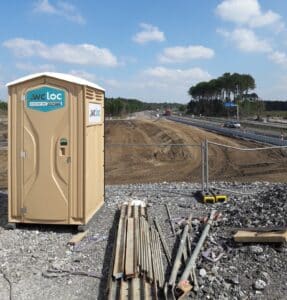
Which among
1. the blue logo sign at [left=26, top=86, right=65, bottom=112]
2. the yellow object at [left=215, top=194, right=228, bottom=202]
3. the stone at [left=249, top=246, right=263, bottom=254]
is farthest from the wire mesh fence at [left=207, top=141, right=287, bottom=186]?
the stone at [left=249, top=246, right=263, bottom=254]

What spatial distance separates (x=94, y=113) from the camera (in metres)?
9.33

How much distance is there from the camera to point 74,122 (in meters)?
8.51

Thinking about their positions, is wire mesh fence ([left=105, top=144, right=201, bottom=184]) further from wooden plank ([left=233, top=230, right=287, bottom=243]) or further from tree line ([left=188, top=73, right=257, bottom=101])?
tree line ([left=188, top=73, right=257, bottom=101])

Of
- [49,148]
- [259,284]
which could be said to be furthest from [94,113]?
[259,284]

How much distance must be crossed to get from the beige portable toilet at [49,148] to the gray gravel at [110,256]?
506 millimetres

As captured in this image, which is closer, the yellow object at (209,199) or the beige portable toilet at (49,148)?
the beige portable toilet at (49,148)

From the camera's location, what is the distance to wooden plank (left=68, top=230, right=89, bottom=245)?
7.98 meters

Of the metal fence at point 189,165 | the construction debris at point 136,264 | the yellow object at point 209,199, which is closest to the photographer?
the construction debris at point 136,264

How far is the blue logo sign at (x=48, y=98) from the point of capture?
333 inches

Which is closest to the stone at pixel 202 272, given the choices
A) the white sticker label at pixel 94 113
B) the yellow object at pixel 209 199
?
the white sticker label at pixel 94 113

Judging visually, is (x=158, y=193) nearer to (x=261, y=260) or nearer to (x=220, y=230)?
(x=220, y=230)

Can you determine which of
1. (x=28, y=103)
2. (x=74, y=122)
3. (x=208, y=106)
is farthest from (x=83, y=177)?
(x=208, y=106)

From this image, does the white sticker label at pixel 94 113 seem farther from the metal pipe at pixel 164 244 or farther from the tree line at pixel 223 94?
the tree line at pixel 223 94

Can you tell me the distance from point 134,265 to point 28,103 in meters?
3.95
